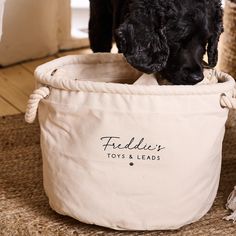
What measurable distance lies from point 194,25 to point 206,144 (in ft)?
0.83

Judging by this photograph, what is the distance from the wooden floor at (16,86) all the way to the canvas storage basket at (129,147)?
64cm

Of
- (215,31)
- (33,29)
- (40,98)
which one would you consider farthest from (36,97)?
(33,29)

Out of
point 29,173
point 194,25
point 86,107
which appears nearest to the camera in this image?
point 86,107

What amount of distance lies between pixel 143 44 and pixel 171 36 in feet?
0.25

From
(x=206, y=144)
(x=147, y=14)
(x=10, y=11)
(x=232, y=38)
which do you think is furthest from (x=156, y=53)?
(x=10, y=11)

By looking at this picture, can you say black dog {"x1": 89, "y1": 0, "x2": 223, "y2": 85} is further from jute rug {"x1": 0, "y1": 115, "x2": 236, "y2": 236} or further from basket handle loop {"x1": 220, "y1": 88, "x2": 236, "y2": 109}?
jute rug {"x1": 0, "y1": 115, "x2": 236, "y2": 236}

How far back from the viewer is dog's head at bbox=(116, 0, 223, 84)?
1.04 meters

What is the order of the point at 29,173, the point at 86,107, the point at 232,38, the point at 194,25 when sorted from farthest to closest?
the point at 232,38, the point at 29,173, the point at 194,25, the point at 86,107

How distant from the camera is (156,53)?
104cm

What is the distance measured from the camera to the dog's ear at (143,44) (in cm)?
104

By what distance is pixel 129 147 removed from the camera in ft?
3.25

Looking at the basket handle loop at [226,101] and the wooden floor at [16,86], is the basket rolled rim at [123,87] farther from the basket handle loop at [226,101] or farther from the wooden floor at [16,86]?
the wooden floor at [16,86]

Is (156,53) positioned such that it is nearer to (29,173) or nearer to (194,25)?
(194,25)

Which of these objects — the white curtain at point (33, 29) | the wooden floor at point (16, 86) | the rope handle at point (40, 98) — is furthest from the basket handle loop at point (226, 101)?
the white curtain at point (33, 29)
